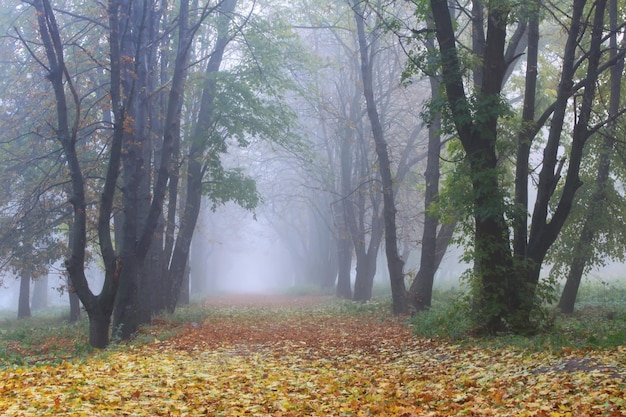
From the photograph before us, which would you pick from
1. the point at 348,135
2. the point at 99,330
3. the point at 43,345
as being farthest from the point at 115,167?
the point at 348,135

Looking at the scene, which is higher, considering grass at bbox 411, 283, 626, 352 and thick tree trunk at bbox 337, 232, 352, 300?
thick tree trunk at bbox 337, 232, 352, 300

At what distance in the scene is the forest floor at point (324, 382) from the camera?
6.80 meters

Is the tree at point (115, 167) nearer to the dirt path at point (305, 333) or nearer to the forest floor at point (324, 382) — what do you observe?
the forest floor at point (324, 382)

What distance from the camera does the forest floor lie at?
6.80 meters

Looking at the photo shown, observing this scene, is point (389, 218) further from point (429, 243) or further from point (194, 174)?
point (194, 174)

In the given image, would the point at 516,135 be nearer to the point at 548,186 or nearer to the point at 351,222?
the point at 548,186

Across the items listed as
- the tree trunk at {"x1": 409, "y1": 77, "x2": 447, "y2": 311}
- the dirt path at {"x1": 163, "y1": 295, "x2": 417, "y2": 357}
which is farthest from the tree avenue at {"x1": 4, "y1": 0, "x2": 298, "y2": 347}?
the tree trunk at {"x1": 409, "y1": 77, "x2": 447, "y2": 311}

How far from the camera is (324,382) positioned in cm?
899

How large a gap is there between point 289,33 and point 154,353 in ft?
41.9

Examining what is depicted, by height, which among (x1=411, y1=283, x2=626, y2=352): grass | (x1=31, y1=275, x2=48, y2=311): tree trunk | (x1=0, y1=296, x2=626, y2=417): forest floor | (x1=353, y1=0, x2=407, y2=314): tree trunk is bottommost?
(x1=0, y1=296, x2=626, y2=417): forest floor

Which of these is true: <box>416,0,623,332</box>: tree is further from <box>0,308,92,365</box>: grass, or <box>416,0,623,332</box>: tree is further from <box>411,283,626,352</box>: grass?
<box>0,308,92,365</box>: grass

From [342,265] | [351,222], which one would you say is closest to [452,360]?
[351,222]

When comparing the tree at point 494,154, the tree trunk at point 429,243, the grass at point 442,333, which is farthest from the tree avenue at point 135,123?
the tree at point 494,154

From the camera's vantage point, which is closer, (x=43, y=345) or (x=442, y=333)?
(x=442, y=333)
